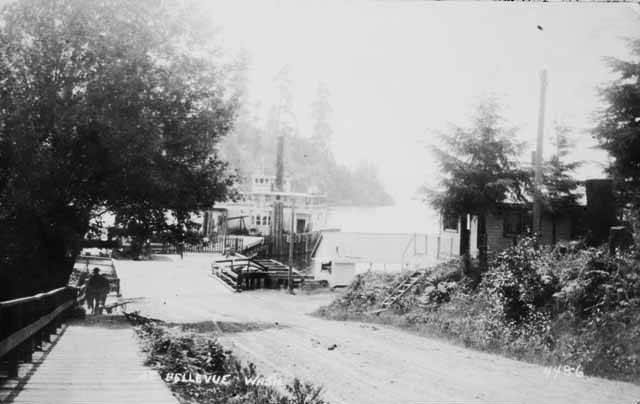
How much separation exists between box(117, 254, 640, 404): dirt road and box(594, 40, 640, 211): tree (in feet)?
15.3

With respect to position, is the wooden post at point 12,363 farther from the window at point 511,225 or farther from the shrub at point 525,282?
the window at point 511,225

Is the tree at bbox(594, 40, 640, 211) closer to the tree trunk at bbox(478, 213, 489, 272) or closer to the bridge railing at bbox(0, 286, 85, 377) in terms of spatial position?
the tree trunk at bbox(478, 213, 489, 272)

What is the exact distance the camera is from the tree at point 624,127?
11531mm

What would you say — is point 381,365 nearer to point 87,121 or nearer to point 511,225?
point 87,121

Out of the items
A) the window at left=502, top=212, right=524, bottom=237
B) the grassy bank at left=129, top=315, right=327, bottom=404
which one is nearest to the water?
the window at left=502, top=212, right=524, bottom=237

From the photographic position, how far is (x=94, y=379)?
591cm

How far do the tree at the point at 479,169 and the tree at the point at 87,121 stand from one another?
8.31m

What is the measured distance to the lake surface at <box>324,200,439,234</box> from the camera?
72.5ft

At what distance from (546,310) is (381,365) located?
15.0 feet

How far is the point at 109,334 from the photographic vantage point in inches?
408

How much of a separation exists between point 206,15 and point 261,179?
44.4 ft

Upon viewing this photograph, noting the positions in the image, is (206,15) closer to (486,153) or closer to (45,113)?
(45,113)

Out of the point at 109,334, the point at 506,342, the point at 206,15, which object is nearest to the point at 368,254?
the point at 506,342

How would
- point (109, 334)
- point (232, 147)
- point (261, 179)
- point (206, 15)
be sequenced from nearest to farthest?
1. point (109, 334)
2. point (206, 15)
3. point (232, 147)
4. point (261, 179)
